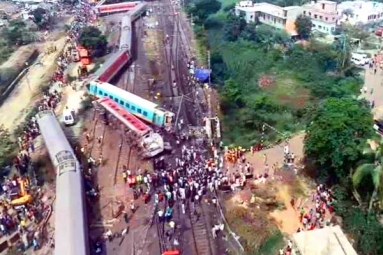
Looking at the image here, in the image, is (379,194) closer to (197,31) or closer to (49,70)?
(49,70)

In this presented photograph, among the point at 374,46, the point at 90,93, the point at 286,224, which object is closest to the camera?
the point at 286,224

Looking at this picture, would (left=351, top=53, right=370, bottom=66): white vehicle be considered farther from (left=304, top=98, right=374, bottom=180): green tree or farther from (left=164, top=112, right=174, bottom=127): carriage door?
(left=304, top=98, right=374, bottom=180): green tree

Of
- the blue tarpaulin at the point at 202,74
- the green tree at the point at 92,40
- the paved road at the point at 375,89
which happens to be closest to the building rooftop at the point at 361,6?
the paved road at the point at 375,89

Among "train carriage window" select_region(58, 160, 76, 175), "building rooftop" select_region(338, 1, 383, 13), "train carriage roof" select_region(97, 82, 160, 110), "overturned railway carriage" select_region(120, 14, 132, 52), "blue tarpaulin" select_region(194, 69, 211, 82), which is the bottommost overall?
"blue tarpaulin" select_region(194, 69, 211, 82)

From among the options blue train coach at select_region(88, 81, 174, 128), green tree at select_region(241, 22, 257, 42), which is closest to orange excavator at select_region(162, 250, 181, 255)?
blue train coach at select_region(88, 81, 174, 128)

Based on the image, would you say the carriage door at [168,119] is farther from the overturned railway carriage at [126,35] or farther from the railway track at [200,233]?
the overturned railway carriage at [126,35]

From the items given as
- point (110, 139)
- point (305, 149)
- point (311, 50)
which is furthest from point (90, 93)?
point (311, 50)
